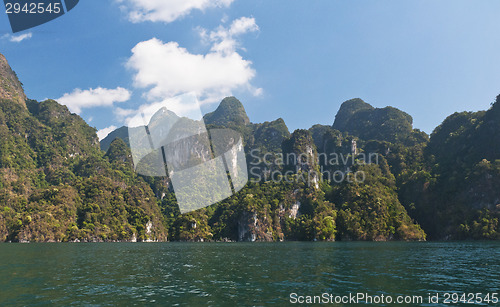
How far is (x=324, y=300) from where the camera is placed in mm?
21719

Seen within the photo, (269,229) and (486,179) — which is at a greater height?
(486,179)

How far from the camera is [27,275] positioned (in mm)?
32875

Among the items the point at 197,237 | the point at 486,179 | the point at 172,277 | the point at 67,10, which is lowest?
the point at 197,237

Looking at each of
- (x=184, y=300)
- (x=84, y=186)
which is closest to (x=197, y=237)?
(x=84, y=186)

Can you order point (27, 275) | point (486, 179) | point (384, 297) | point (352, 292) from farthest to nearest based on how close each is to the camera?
point (486, 179) < point (27, 275) < point (352, 292) < point (384, 297)

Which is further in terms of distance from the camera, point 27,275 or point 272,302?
point 27,275

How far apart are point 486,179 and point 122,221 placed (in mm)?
205402

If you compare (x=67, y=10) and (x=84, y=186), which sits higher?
(x=67, y=10)

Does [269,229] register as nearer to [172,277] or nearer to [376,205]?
[376,205]

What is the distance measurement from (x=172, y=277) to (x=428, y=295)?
24574 mm

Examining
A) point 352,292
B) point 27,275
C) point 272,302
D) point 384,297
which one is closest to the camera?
point 272,302

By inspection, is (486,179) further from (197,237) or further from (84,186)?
(84,186)

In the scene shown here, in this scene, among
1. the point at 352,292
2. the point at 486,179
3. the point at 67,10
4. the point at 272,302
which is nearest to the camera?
the point at 272,302

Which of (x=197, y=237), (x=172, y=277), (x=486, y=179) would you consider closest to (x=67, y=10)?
(x=172, y=277)
